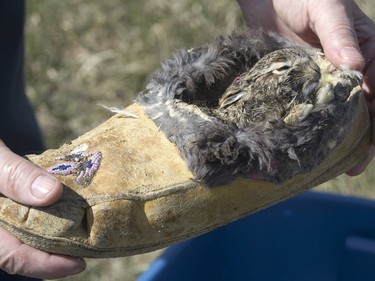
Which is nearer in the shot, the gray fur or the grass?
the gray fur

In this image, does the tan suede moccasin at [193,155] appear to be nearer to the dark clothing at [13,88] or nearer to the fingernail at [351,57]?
the fingernail at [351,57]

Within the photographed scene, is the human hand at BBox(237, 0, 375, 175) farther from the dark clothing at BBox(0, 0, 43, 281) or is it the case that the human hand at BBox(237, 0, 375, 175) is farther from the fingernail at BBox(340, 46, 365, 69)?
the dark clothing at BBox(0, 0, 43, 281)

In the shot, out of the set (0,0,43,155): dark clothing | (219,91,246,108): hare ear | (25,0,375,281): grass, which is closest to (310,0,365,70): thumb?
(219,91,246,108): hare ear

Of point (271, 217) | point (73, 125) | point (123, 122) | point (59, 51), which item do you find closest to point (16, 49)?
point (123, 122)

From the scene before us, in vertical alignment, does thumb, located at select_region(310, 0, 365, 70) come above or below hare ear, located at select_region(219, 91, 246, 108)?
below

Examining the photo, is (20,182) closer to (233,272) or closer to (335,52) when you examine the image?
(335,52)

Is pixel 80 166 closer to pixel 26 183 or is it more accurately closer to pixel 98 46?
pixel 26 183

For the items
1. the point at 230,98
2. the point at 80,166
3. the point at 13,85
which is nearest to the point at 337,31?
the point at 230,98
